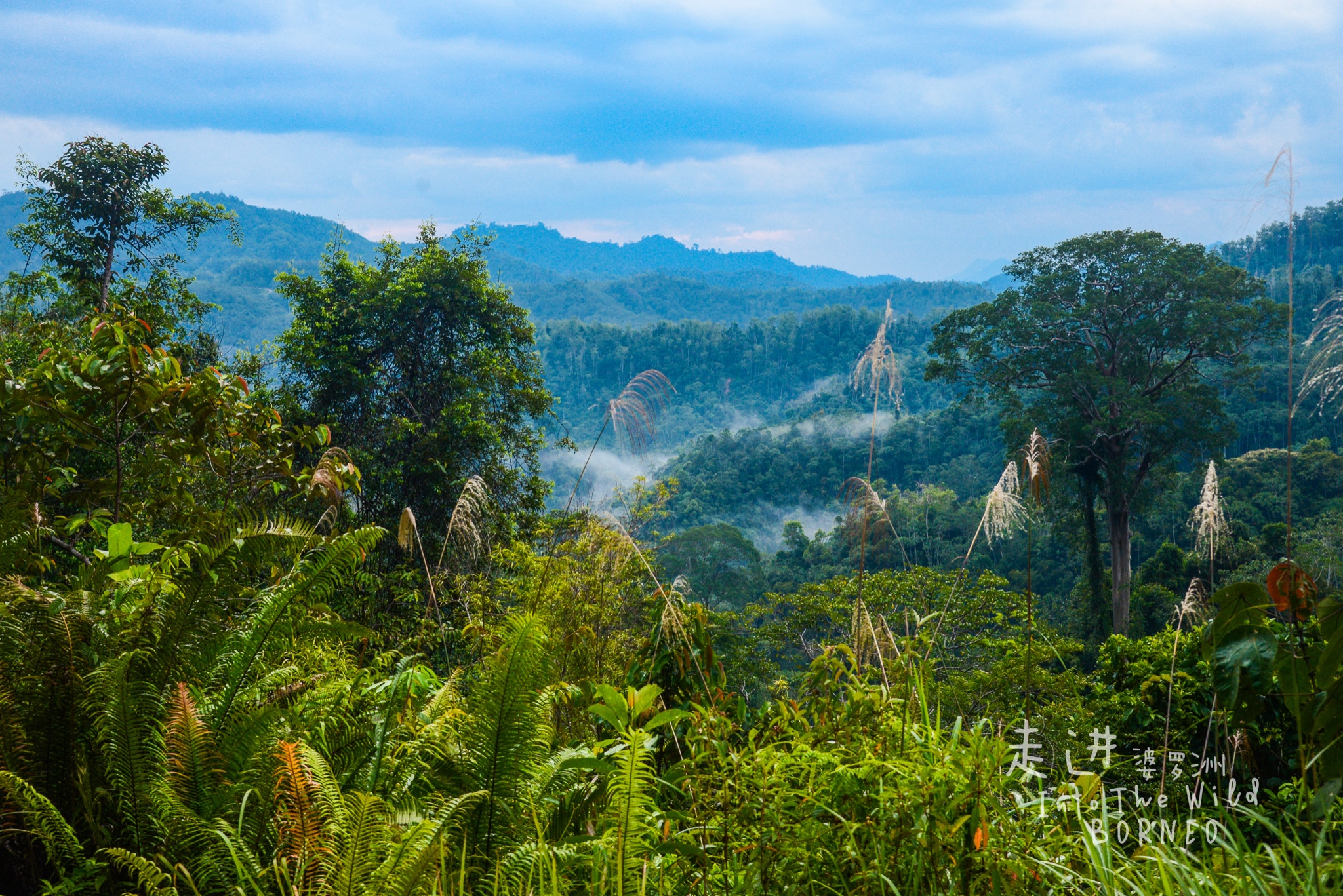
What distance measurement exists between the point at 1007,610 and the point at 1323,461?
43.4ft

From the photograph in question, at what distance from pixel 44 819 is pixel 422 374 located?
1014cm

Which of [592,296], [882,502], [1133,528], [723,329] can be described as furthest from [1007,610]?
[592,296]

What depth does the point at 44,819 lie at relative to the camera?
3.41 feet

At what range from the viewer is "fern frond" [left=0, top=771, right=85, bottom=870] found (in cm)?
99

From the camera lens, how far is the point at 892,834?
1077mm

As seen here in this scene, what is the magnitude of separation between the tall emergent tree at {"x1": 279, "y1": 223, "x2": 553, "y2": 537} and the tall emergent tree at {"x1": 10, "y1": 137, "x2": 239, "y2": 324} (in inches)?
92.2

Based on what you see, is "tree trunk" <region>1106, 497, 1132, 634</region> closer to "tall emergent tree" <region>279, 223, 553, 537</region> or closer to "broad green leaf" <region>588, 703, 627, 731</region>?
"tall emergent tree" <region>279, 223, 553, 537</region>

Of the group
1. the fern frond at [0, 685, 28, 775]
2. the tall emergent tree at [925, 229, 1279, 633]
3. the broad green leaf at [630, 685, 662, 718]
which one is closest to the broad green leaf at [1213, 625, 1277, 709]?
the broad green leaf at [630, 685, 662, 718]

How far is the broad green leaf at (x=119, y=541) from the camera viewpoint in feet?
5.13

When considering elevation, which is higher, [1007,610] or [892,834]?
[892,834]


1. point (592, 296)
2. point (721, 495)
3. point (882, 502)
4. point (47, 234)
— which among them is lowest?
point (721, 495)

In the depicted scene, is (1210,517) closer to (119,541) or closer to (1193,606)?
(1193,606)

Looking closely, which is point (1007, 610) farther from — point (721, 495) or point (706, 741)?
point (721, 495)

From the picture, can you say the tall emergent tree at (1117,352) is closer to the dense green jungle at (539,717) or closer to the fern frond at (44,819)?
the dense green jungle at (539,717)
